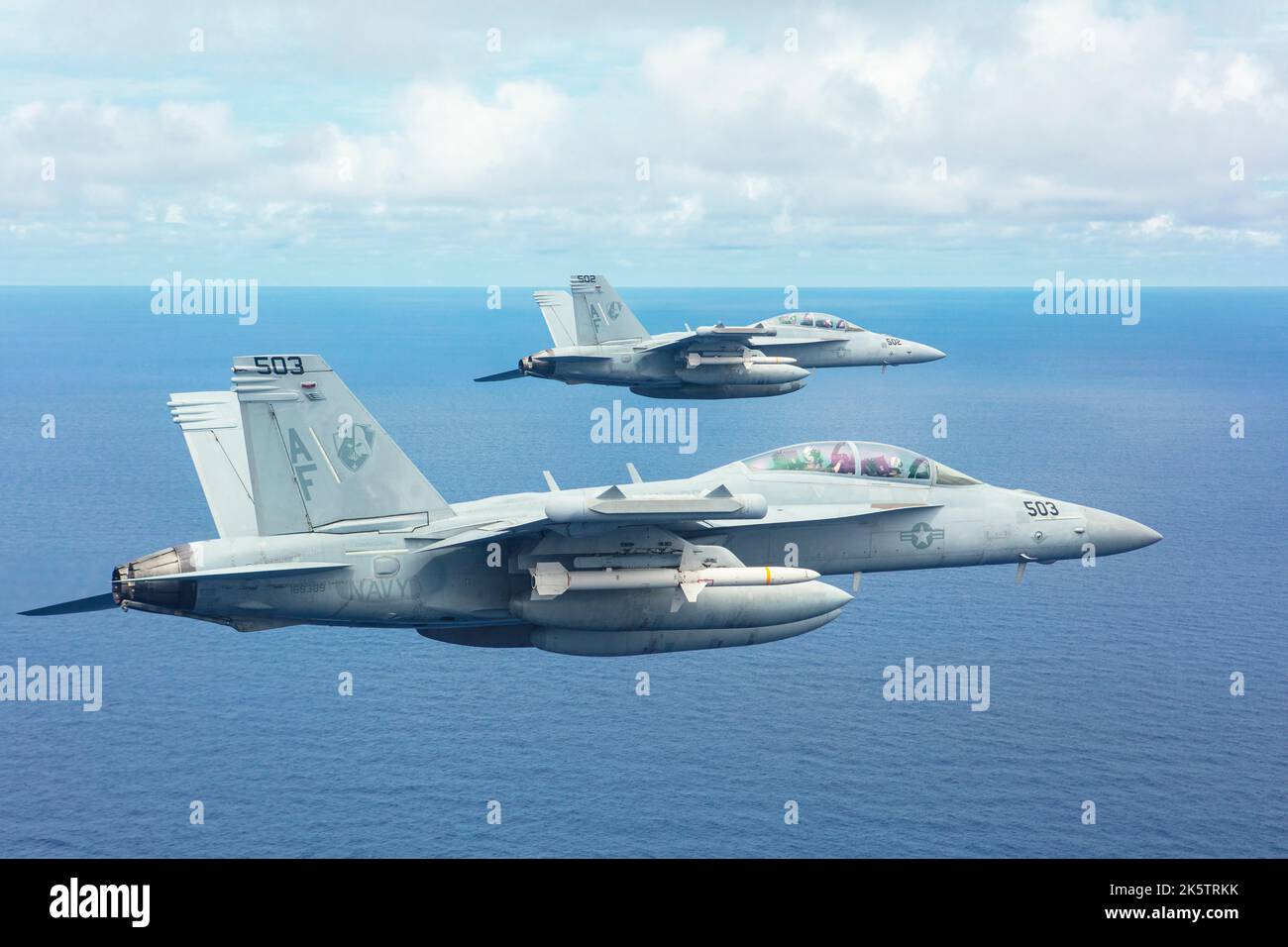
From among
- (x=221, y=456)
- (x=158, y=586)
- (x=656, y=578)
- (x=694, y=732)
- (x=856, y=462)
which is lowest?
(x=694, y=732)

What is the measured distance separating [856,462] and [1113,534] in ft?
23.4

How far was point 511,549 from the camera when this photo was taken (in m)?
27.7

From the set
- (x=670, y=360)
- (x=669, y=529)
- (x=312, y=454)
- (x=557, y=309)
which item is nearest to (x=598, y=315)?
(x=670, y=360)

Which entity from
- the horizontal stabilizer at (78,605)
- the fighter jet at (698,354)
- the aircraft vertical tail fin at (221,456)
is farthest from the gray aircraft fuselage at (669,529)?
the fighter jet at (698,354)

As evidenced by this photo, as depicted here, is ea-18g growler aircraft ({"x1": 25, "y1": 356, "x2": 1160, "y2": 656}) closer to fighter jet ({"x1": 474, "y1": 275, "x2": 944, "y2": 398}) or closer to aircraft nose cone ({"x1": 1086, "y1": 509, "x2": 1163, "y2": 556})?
aircraft nose cone ({"x1": 1086, "y1": 509, "x2": 1163, "y2": 556})

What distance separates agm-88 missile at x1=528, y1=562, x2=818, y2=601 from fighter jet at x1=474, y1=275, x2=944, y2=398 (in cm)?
2585

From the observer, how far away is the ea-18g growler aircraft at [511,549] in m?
25.8

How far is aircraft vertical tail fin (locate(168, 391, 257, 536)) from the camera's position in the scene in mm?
32125

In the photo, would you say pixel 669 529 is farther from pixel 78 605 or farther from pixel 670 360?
pixel 670 360

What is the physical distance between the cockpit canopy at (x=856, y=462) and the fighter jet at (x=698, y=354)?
22.1 meters

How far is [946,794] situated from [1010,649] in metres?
18.8

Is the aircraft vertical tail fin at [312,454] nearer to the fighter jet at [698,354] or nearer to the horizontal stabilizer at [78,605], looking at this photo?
the horizontal stabilizer at [78,605]

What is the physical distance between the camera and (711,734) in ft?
229
